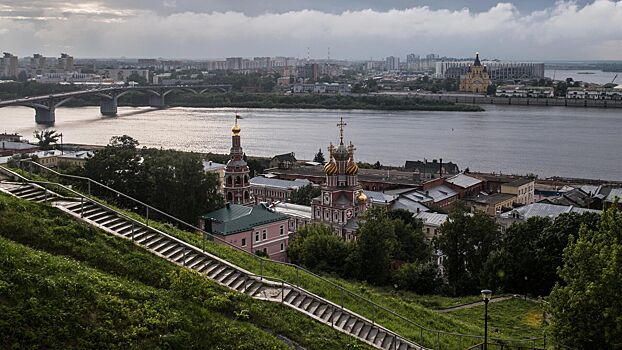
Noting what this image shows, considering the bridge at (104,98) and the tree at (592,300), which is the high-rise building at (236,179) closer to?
the tree at (592,300)

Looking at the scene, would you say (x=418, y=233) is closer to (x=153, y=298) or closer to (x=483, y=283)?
(x=483, y=283)

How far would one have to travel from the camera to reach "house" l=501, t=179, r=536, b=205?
19812 millimetres

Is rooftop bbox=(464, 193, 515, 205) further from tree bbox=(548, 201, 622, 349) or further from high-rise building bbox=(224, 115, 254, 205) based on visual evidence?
tree bbox=(548, 201, 622, 349)

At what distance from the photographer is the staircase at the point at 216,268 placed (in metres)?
5.25

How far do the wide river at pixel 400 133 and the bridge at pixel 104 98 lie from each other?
0.94 m

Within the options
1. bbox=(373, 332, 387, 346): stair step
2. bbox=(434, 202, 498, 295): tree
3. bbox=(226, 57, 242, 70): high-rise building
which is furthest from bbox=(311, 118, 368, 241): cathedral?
bbox=(226, 57, 242, 70): high-rise building

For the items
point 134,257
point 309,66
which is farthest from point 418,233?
point 309,66

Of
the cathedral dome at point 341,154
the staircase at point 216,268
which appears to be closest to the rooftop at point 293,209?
the cathedral dome at point 341,154

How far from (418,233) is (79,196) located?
25.8 ft

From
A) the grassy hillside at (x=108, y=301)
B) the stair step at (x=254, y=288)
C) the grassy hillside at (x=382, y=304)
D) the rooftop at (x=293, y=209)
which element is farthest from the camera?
the rooftop at (x=293, y=209)

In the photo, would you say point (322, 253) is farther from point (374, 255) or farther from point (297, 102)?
point (297, 102)

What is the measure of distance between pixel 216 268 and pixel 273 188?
15.4 metres

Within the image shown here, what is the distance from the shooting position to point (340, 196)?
1597cm

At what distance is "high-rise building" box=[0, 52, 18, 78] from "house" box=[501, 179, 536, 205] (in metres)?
83.8
